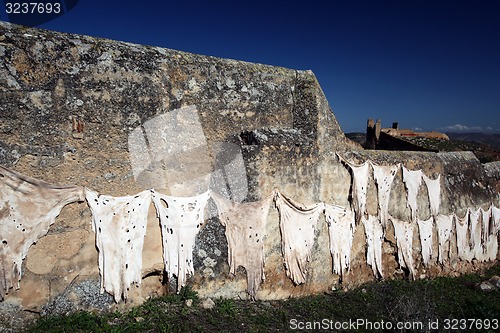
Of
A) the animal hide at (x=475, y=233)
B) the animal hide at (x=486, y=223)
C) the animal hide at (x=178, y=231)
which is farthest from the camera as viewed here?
the animal hide at (x=486, y=223)

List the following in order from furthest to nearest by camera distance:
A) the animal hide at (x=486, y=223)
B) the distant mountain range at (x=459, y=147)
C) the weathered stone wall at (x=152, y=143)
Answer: the distant mountain range at (x=459, y=147) → the animal hide at (x=486, y=223) → the weathered stone wall at (x=152, y=143)

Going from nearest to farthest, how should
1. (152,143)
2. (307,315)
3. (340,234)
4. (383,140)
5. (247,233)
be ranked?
(152,143), (307,315), (247,233), (340,234), (383,140)

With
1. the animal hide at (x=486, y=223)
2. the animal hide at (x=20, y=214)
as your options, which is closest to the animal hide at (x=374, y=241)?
the animal hide at (x=486, y=223)

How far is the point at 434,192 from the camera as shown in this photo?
6.70 metres

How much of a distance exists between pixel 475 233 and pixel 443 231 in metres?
1.12

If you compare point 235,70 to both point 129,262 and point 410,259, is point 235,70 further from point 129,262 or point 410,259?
point 410,259

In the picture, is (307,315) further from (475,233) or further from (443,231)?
(475,233)

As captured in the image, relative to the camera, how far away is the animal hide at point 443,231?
683 centimetres

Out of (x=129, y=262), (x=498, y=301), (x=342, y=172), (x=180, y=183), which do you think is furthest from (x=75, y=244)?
(x=498, y=301)

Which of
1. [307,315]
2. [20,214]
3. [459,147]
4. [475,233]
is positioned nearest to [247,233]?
[307,315]

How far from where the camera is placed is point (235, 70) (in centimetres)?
472

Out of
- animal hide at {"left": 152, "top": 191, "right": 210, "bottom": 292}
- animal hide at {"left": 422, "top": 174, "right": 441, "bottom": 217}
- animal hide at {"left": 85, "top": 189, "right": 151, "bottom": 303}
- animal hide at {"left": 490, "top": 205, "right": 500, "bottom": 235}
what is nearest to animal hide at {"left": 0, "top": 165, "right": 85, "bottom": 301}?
animal hide at {"left": 85, "top": 189, "right": 151, "bottom": 303}

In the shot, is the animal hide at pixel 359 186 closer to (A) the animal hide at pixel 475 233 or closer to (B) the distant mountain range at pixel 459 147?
(A) the animal hide at pixel 475 233

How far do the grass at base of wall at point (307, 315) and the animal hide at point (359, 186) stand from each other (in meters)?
1.24
